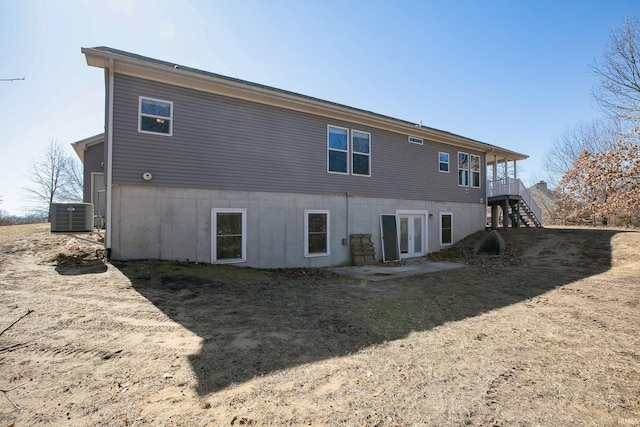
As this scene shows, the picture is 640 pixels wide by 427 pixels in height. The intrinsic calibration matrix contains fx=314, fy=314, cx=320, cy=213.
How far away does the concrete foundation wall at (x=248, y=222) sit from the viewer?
791 centimetres

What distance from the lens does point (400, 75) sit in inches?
531

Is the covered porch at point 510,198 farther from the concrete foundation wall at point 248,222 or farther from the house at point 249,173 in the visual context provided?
the concrete foundation wall at point 248,222

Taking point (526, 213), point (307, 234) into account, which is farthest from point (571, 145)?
point (307, 234)

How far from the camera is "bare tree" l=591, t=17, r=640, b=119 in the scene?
1188 cm

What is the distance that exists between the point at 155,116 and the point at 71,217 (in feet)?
21.8

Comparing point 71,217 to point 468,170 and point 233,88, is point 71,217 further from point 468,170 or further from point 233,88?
point 468,170

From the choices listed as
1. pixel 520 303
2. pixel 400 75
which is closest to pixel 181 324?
pixel 520 303

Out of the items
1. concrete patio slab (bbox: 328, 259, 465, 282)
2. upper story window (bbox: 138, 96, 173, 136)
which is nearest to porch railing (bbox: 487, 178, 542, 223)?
concrete patio slab (bbox: 328, 259, 465, 282)

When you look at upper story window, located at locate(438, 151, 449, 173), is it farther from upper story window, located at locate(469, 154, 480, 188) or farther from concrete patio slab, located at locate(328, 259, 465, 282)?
concrete patio slab, located at locate(328, 259, 465, 282)

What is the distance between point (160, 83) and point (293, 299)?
21.9 feet

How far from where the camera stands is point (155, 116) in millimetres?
8297

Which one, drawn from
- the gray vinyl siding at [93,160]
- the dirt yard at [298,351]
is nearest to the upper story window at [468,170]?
the dirt yard at [298,351]

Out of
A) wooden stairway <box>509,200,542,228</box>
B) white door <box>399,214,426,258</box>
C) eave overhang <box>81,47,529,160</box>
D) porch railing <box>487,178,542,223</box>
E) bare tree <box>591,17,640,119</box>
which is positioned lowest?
white door <box>399,214,426,258</box>

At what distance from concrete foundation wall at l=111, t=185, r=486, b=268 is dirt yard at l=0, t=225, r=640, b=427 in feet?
2.47
